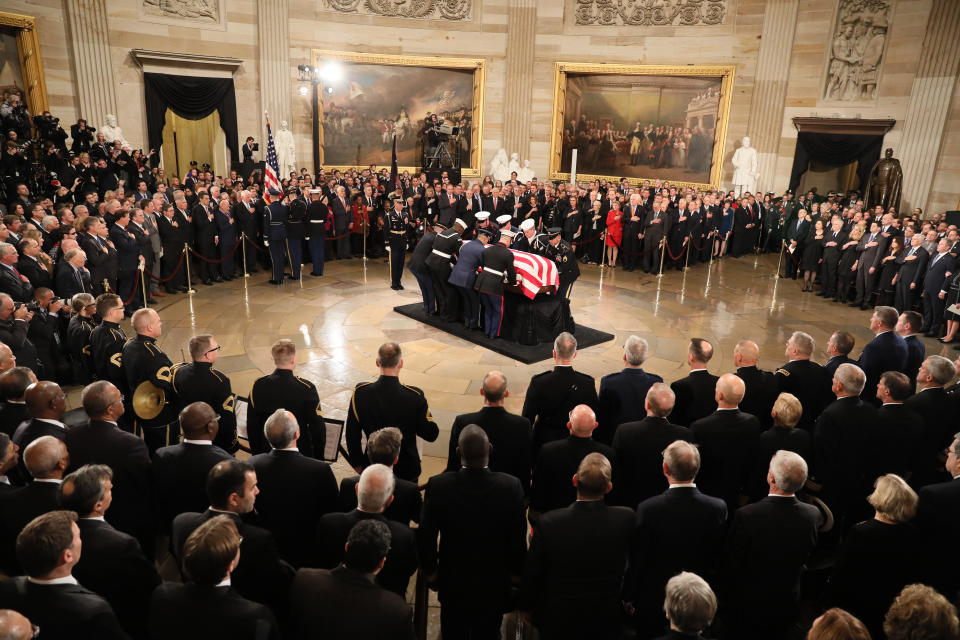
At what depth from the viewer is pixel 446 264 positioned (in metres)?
10.3

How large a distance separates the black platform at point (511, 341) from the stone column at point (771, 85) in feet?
43.0

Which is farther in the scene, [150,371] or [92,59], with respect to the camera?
[92,59]

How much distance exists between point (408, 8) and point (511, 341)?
51.4 feet

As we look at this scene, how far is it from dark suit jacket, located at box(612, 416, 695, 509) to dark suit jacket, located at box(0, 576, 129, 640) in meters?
2.85

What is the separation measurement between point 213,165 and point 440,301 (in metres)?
14.7

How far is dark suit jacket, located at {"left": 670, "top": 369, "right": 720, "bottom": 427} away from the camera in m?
5.04

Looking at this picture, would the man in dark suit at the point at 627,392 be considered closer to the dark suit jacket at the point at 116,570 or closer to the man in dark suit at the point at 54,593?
the dark suit jacket at the point at 116,570

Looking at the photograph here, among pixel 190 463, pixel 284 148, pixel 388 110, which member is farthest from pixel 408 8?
pixel 190 463

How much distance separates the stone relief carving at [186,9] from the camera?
18.0 metres

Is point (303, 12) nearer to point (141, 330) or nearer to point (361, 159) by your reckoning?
point (361, 159)

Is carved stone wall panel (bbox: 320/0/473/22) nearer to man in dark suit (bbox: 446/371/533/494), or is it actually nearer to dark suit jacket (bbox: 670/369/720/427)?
dark suit jacket (bbox: 670/369/720/427)

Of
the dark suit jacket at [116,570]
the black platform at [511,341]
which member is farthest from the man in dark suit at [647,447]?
the black platform at [511,341]

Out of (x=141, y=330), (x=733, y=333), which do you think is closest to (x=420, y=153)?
(x=733, y=333)

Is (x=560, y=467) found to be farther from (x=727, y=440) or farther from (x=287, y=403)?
(x=287, y=403)
